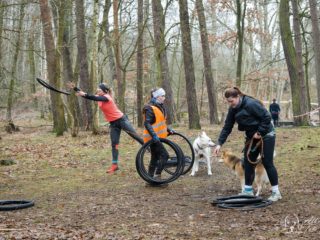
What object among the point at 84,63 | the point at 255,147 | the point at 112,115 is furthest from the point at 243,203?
the point at 84,63

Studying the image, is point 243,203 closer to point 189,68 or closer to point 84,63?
point 189,68

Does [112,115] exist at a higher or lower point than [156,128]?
higher

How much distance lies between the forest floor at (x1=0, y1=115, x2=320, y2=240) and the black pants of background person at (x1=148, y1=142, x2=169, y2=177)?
18.5 inches

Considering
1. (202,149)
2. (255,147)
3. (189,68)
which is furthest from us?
(189,68)

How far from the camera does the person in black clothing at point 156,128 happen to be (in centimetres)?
939

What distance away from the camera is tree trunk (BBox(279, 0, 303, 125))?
23.9 m

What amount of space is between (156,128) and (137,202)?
5.96 feet

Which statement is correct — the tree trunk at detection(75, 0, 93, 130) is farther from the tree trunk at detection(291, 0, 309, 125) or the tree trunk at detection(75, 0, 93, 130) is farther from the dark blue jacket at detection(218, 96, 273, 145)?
the dark blue jacket at detection(218, 96, 273, 145)

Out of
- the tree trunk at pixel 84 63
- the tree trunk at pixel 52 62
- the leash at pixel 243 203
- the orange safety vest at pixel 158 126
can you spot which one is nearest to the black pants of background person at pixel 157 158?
the orange safety vest at pixel 158 126

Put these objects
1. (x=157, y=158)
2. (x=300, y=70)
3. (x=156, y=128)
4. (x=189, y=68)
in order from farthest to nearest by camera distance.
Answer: (x=300, y=70) < (x=189, y=68) < (x=157, y=158) < (x=156, y=128)

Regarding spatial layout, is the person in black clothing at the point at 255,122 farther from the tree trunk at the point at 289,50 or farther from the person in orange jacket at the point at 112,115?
the tree trunk at the point at 289,50

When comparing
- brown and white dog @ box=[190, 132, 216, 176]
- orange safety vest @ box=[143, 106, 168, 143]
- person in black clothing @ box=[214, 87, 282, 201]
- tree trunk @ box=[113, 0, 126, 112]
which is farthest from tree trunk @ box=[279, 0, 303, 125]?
person in black clothing @ box=[214, 87, 282, 201]

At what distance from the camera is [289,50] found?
79.2 feet

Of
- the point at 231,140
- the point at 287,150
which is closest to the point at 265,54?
the point at 231,140
